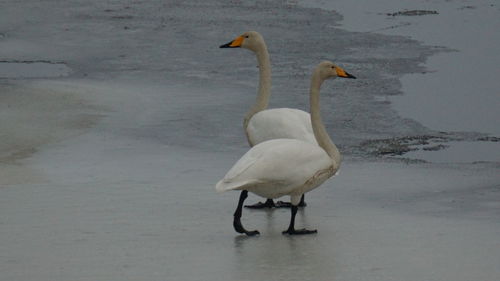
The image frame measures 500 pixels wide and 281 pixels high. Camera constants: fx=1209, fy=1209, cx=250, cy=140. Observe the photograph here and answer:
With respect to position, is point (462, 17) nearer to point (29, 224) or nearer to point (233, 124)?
point (233, 124)

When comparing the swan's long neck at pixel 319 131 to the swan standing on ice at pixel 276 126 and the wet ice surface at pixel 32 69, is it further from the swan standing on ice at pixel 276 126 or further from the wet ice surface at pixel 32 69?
the wet ice surface at pixel 32 69

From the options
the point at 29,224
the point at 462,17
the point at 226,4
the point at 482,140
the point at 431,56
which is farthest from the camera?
the point at 226,4

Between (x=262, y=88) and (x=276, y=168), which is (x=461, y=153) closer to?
(x=262, y=88)

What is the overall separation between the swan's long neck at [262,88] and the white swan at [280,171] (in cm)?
181

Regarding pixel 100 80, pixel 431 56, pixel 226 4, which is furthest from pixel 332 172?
pixel 226 4

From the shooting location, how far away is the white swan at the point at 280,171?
8.15 m

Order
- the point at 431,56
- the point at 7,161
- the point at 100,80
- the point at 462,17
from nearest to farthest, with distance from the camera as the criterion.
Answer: the point at 7,161 < the point at 100,80 < the point at 431,56 < the point at 462,17

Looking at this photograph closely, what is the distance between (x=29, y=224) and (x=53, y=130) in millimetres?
4036

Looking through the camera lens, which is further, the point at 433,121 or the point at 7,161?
the point at 433,121

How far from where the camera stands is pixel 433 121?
43.7ft

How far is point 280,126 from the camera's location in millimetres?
9750

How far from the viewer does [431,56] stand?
57.7 feet

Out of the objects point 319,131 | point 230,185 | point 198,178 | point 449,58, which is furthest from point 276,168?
point 449,58

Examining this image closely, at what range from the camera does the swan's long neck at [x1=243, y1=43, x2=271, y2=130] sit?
1056 cm
